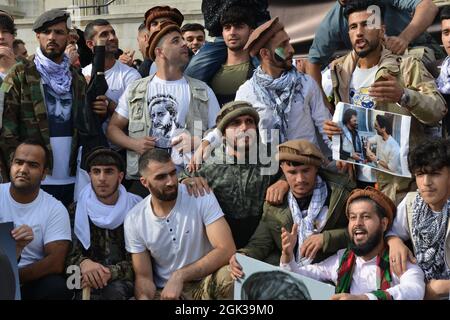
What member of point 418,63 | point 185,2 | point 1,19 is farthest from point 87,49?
point 185,2

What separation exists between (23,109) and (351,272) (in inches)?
107

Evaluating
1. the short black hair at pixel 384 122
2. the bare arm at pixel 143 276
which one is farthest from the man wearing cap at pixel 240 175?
the short black hair at pixel 384 122

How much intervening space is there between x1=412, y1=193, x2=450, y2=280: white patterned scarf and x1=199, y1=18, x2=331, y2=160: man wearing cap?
1011 mm

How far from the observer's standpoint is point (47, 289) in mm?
5543

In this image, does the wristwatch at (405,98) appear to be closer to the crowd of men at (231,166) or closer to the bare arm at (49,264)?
the crowd of men at (231,166)

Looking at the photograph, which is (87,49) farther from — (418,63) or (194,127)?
(418,63)

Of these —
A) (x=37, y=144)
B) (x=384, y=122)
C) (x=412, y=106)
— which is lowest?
(x=37, y=144)

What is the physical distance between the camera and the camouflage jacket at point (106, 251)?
5.72 m

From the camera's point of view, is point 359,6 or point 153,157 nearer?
point 153,157

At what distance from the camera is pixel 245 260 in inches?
205

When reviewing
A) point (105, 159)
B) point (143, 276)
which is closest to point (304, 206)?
point (143, 276)

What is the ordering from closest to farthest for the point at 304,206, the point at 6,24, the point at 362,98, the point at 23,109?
the point at 304,206 → the point at 362,98 → the point at 23,109 → the point at 6,24

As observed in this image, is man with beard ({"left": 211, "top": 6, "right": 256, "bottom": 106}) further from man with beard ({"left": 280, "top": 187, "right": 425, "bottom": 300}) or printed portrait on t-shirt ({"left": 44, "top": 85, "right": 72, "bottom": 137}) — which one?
man with beard ({"left": 280, "top": 187, "right": 425, "bottom": 300})

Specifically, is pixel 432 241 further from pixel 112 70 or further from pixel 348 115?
pixel 112 70
